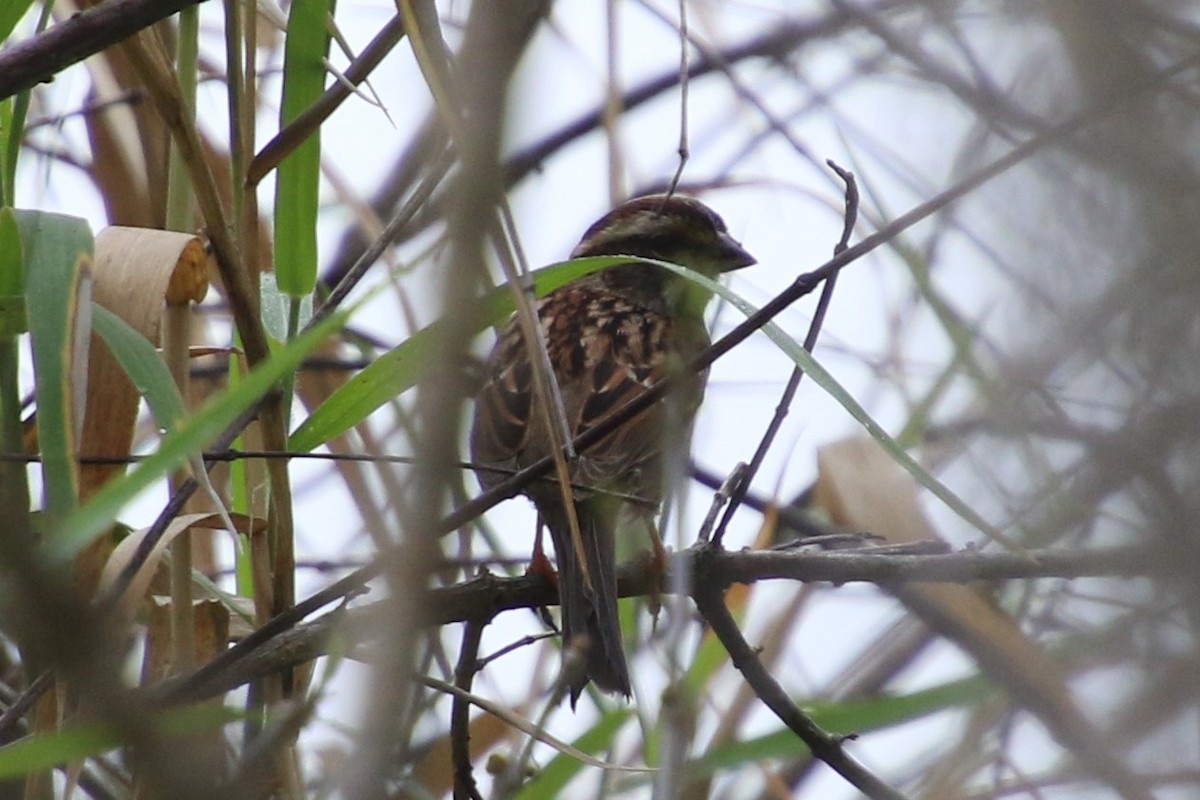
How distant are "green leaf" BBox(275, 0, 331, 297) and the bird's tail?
2.06 ft

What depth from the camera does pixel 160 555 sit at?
78.9 inches

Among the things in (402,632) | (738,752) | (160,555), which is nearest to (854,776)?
(738,752)

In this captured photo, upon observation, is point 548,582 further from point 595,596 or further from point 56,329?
point 56,329

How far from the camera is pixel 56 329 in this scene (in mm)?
1807

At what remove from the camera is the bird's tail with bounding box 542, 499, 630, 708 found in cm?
254

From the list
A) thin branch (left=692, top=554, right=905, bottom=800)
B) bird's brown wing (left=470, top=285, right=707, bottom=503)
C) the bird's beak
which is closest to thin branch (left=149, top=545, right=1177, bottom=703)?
thin branch (left=692, top=554, right=905, bottom=800)

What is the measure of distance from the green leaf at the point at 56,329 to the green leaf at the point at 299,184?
0.32m

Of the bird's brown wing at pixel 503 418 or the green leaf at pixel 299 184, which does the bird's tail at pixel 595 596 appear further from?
the green leaf at pixel 299 184

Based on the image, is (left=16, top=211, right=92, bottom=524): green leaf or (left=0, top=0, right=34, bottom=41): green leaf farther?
(left=0, top=0, right=34, bottom=41): green leaf

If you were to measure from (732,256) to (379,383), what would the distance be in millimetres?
1934

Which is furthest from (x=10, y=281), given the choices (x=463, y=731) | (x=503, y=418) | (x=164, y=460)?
(x=503, y=418)

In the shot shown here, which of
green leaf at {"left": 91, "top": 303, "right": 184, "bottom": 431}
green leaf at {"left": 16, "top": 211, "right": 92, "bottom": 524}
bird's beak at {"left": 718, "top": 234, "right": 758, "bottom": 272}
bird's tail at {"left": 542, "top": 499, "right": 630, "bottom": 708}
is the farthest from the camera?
bird's beak at {"left": 718, "top": 234, "right": 758, "bottom": 272}

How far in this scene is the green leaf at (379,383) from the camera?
205cm

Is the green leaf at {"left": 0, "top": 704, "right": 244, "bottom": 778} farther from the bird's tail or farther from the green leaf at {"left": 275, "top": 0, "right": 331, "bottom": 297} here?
the bird's tail
